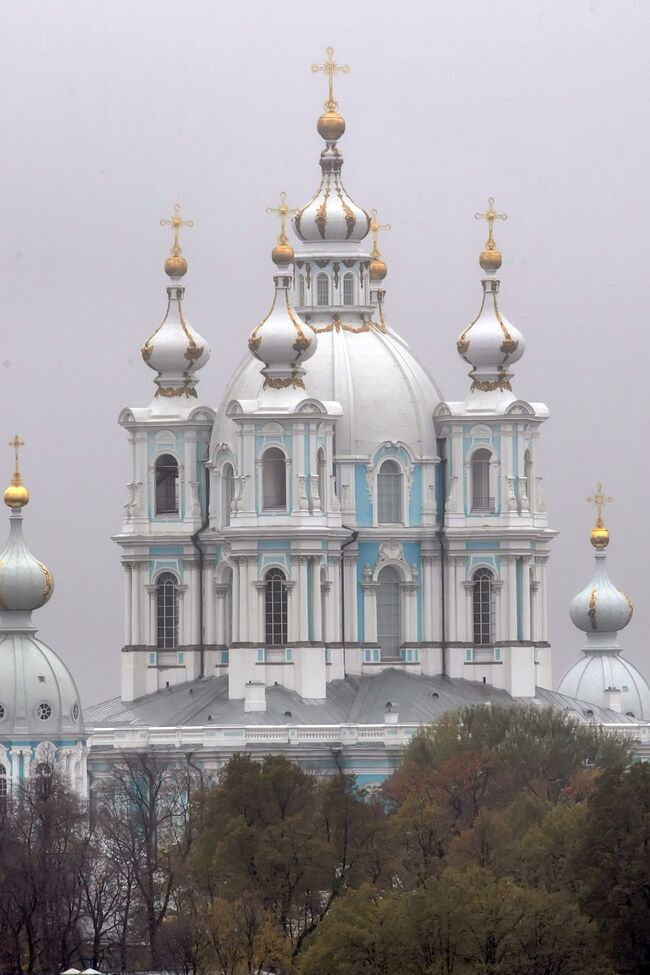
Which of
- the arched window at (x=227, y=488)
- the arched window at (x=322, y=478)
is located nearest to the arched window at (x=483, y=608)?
the arched window at (x=322, y=478)

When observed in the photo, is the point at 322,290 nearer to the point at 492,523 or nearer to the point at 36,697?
the point at 492,523

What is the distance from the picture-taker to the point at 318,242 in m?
119

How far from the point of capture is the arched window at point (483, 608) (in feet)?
387

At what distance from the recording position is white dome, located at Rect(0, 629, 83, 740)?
11212 cm

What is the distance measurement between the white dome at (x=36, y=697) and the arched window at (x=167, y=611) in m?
7.08

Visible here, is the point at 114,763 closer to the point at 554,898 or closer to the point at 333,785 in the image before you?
the point at 333,785

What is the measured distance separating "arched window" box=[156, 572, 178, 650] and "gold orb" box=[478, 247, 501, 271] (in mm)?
9264

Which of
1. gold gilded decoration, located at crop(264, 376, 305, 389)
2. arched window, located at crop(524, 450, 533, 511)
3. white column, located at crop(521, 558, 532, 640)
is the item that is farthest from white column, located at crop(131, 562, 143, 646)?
arched window, located at crop(524, 450, 533, 511)

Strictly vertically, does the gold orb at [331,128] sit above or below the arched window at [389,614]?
above

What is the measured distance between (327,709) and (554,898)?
27960mm

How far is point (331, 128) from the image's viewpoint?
119750 mm

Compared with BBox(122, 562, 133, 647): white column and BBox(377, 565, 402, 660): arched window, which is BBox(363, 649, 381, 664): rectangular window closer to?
BBox(377, 565, 402, 660): arched window

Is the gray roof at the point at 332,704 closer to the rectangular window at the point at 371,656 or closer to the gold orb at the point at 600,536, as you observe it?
the rectangular window at the point at 371,656


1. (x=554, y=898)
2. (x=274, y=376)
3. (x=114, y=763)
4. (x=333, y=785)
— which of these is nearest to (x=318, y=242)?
(x=274, y=376)
